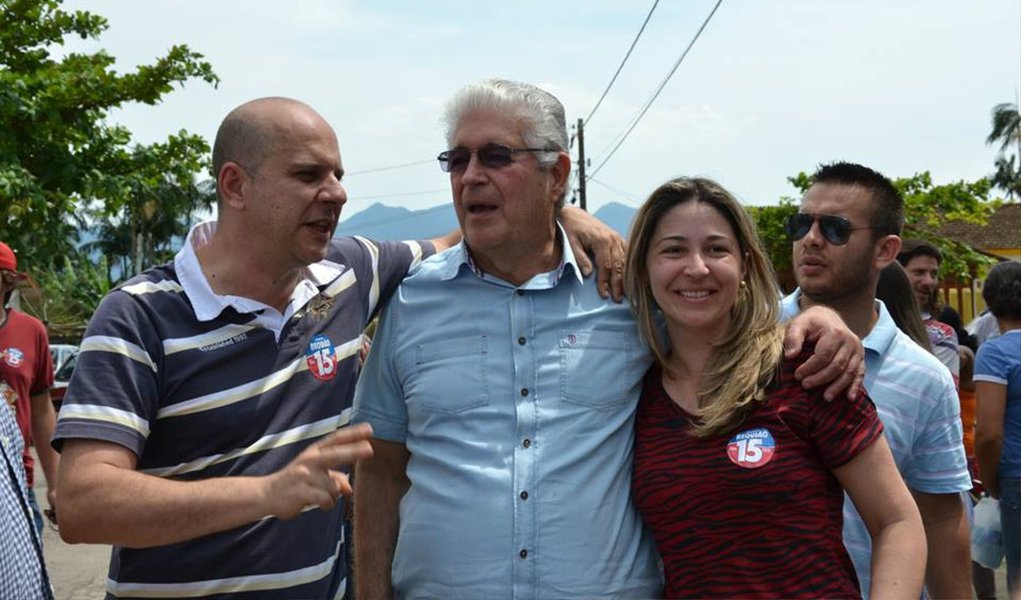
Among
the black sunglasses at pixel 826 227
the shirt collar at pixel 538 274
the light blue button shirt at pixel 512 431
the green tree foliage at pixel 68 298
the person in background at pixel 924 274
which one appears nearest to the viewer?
the light blue button shirt at pixel 512 431

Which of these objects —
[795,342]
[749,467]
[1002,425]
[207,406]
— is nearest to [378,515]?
[207,406]

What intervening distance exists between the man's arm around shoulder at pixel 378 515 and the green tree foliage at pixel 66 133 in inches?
366

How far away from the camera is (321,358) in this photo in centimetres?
325

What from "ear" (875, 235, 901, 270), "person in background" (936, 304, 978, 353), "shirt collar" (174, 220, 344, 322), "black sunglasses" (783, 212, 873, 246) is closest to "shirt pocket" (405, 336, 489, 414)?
"shirt collar" (174, 220, 344, 322)

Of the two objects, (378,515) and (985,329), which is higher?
(378,515)

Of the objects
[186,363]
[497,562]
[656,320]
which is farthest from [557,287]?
[186,363]

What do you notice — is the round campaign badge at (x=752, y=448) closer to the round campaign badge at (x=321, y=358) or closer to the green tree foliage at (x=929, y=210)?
the round campaign badge at (x=321, y=358)

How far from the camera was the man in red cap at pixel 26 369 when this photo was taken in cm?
653

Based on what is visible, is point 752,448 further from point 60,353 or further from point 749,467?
point 60,353

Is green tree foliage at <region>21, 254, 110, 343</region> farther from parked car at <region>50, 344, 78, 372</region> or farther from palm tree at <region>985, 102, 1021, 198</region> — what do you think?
palm tree at <region>985, 102, 1021, 198</region>

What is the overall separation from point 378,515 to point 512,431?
0.58 metres

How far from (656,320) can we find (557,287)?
1.10 ft

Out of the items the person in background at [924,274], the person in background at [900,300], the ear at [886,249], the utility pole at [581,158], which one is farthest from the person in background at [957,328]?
the utility pole at [581,158]

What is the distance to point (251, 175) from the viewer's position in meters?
3.21
